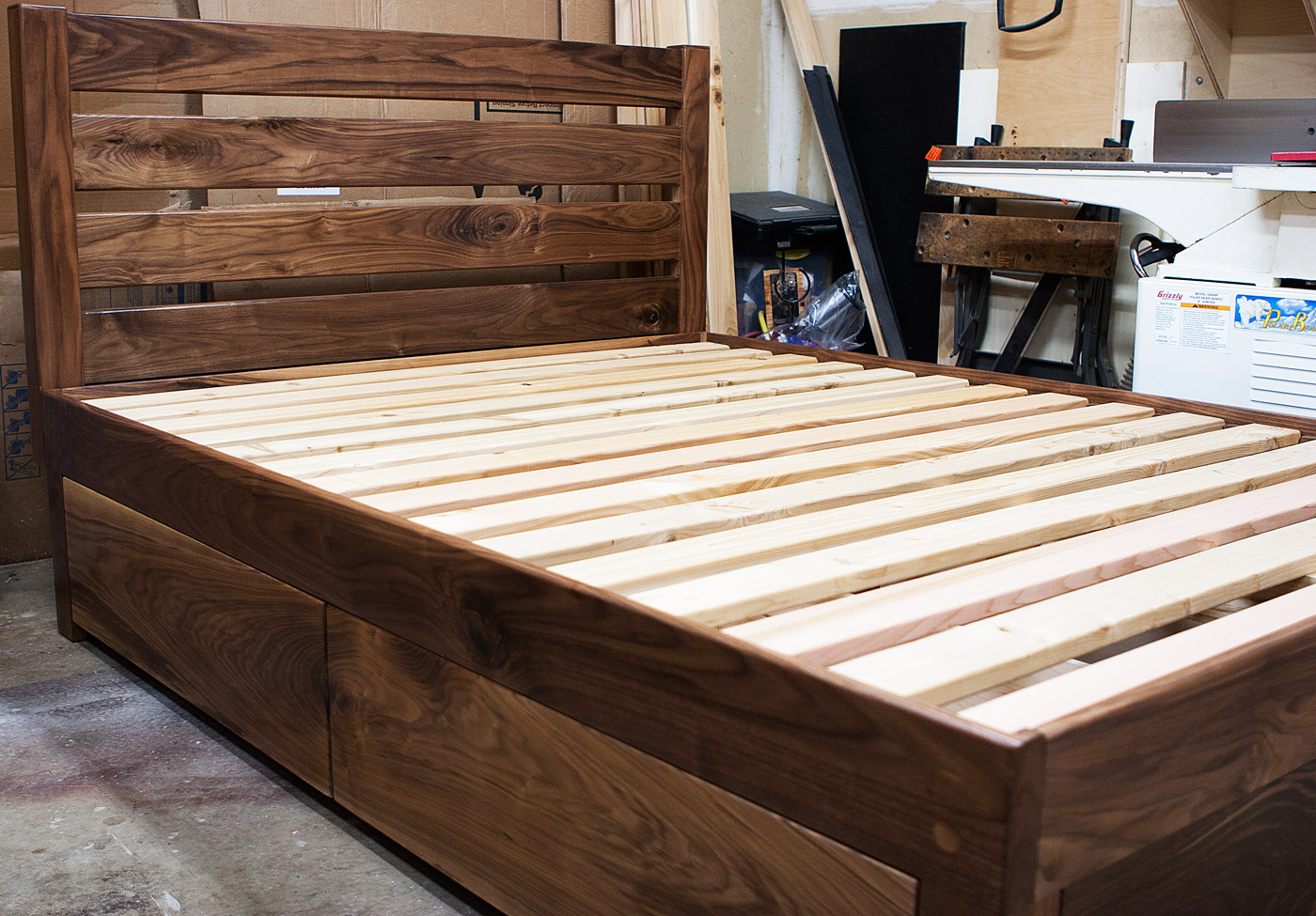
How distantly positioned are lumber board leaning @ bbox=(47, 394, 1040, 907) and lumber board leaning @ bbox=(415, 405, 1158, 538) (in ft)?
0.26

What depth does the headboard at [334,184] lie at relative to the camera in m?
2.11

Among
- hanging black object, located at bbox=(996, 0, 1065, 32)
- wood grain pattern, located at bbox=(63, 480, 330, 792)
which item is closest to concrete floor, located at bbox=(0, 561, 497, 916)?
wood grain pattern, located at bbox=(63, 480, 330, 792)

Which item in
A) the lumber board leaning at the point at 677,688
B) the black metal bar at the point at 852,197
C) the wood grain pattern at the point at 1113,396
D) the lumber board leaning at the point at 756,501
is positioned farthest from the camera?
the black metal bar at the point at 852,197

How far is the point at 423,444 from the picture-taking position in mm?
1683

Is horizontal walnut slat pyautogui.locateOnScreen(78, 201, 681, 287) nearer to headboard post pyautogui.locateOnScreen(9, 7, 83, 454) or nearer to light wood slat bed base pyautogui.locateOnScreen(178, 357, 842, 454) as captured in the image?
headboard post pyautogui.locateOnScreen(9, 7, 83, 454)

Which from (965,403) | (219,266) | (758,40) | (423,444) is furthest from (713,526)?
(758,40)

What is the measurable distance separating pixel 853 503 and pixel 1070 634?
457mm

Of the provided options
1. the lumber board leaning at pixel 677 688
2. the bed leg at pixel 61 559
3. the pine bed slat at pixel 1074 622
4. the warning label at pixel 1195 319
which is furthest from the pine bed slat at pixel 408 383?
the pine bed slat at pixel 1074 622

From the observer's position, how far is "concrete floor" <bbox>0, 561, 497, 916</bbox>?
1.30m

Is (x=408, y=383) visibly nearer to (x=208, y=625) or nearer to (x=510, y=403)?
(x=510, y=403)

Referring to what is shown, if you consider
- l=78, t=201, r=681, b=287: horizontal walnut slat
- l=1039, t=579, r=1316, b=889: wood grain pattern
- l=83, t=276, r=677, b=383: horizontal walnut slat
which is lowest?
l=1039, t=579, r=1316, b=889: wood grain pattern

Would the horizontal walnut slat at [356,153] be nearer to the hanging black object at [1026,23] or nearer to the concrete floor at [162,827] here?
the concrete floor at [162,827]

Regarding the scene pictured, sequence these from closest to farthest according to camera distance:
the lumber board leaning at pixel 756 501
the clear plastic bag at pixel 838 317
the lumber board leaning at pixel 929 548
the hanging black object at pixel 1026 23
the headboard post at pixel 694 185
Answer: the lumber board leaning at pixel 929 548
the lumber board leaning at pixel 756 501
the headboard post at pixel 694 185
the hanging black object at pixel 1026 23
the clear plastic bag at pixel 838 317

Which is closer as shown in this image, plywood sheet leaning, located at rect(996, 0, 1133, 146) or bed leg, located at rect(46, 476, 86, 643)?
bed leg, located at rect(46, 476, 86, 643)
